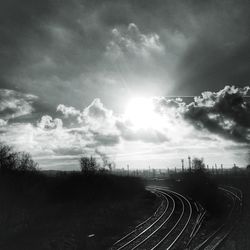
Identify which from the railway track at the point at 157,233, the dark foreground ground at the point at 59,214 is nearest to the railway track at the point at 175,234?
the railway track at the point at 157,233

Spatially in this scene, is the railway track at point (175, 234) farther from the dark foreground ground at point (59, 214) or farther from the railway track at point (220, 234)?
the dark foreground ground at point (59, 214)

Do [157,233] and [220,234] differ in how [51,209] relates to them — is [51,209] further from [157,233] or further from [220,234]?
[220,234]

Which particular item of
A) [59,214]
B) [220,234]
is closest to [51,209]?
[59,214]

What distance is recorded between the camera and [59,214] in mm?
26672

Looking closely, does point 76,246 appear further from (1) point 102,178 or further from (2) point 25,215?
(1) point 102,178

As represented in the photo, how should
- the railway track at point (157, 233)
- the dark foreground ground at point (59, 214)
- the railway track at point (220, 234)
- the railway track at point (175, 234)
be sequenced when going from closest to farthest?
the railway track at point (220, 234), the railway track at point (175, 234), the railway track at point (157, 233), the dark foreground ground at point (59, 214)

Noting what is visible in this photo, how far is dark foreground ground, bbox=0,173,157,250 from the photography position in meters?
17.9

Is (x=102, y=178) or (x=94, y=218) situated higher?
(x=102, y=178)

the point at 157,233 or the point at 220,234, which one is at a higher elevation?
the point at 220,234

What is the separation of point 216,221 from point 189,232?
446 centimetres

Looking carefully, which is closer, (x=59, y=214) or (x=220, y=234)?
(x=220, y=234)

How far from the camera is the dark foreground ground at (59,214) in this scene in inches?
704

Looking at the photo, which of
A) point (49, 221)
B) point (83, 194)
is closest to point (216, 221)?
point (49, 221)

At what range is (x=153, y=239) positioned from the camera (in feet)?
57.7
